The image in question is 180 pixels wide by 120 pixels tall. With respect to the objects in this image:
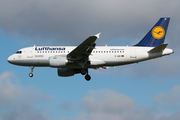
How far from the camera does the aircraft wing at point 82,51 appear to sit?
42.2 m

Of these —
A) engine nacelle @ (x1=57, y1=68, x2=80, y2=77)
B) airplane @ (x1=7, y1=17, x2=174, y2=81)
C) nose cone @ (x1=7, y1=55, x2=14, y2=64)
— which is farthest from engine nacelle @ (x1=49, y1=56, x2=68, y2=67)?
nose cone @ (x1=7, y1=55, x2=14, y2=64)

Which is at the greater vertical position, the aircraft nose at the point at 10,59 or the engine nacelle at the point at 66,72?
the aircraft nose at the point at 10,59

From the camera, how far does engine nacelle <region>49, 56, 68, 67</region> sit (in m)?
44.2

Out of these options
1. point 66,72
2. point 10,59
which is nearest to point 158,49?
point 66,72

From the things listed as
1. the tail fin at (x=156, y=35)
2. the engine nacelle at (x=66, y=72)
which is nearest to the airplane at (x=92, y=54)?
the tail fin at (x=156, y=35)

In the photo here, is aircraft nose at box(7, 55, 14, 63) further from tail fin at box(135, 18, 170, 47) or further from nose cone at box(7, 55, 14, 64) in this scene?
tail fin at box(135, 18, 170, 47)

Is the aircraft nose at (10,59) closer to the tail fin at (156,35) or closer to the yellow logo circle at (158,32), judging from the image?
the tail fin at (156,35)

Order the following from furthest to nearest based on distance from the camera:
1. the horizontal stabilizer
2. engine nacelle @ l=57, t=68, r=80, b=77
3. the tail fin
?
engine nacelle @ l=57, t=68, r=80, b=77 < the tail fin < the horizontal stabilizer

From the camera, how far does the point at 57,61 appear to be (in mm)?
44250

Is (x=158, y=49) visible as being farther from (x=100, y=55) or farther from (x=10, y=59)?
(x=10, y=59)

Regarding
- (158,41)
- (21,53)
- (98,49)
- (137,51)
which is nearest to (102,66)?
(98,49)

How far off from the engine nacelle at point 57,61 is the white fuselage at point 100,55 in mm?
840

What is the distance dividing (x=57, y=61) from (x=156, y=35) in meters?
15.1

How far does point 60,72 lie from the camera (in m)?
49.9
